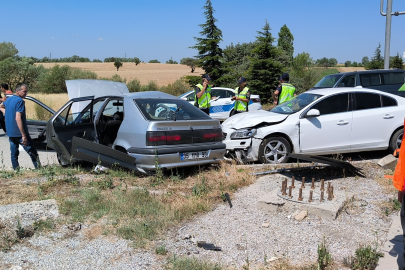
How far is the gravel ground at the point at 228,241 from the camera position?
4078 millimetres

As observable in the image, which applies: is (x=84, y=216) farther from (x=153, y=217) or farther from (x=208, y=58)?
(x=208, y=58)

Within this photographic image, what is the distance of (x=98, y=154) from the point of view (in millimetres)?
7031

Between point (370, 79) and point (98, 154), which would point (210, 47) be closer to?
point (370, 79)

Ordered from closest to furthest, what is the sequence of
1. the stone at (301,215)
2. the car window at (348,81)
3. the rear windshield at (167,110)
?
the stone at (301,215), the rear windshield at (167,110), the car window at (348,81)

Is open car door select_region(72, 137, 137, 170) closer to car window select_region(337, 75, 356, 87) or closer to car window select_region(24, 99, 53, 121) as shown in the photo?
car window select_region(337, 75, 356, 87)

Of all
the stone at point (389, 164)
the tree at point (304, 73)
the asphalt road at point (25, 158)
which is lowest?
the asphalt road at point (25, 158)

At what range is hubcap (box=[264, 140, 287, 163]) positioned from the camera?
807cm

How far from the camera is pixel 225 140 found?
8.29 meters

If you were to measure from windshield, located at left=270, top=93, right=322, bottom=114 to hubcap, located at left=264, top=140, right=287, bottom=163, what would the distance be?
814 mm

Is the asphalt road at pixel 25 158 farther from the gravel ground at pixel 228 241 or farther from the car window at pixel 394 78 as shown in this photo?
the car window at pixel 394 78

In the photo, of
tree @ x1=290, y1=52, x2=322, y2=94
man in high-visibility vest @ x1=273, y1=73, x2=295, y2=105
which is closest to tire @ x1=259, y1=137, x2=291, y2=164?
man in high-visibility vest @ x1=273, y1=73, x2=295, y2=105

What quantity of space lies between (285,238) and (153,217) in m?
1.66

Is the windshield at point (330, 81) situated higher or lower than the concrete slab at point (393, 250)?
higher

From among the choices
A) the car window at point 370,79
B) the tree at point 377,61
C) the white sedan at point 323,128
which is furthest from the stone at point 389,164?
the tree at point 377,61
